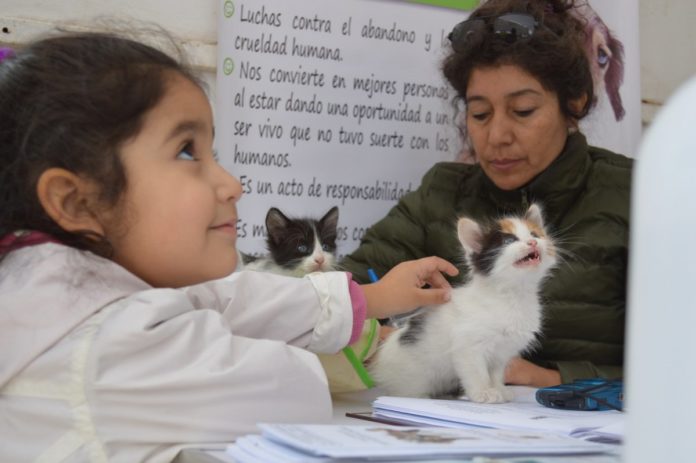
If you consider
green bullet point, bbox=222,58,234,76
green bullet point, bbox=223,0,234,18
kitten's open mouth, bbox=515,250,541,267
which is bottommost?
kitten's open mouth, bbox=515,250,541,267

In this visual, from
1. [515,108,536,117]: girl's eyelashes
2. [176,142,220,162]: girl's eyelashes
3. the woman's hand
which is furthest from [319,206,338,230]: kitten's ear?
[176,142,220,162]: girl's eyelashes

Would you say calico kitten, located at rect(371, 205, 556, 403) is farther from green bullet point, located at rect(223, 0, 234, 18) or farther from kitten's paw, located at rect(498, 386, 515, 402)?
green bullet point, located at rect(223, 0, 234, 18)

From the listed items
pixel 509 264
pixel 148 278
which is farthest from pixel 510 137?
pixel 148 278

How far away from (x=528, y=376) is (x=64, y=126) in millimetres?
1011

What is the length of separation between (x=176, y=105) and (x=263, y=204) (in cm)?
104

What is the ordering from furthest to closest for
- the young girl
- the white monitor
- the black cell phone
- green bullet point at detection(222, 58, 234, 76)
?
1. green bullet point at detection(222, 58, 234, 76)
2. the black cell phone
3. the young girl
4. the white monitor

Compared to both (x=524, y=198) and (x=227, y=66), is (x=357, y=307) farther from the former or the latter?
(x=227, y=66)

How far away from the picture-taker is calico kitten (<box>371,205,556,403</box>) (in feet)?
4.45

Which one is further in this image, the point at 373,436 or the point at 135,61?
the point at 135,61

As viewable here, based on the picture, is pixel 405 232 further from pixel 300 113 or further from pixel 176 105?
pixel 176 105

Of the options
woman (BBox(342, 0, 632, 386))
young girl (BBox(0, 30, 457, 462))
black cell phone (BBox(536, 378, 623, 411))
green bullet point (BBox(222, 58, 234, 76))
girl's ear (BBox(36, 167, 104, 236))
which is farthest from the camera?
green bullet point (BBox(222, 58, 234, 76))

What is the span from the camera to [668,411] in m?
0.48

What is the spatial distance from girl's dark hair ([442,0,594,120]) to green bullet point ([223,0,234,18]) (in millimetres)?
547

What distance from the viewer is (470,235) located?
4.65ft
